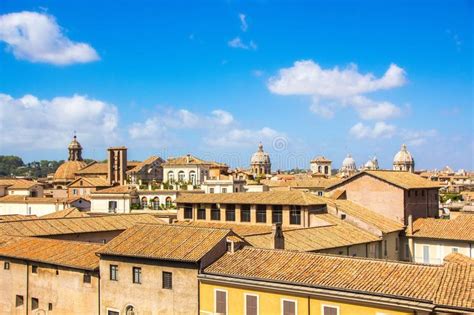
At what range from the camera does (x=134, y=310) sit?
1142 inches

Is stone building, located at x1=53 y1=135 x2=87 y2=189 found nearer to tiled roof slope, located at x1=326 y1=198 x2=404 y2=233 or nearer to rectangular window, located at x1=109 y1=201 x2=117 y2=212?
rectangular window, located at x1=109 y1=201 x2=117 y2=212

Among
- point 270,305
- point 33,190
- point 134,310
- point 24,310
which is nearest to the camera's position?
point 270,305

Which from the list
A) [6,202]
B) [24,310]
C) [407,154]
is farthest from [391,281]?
[407,154]

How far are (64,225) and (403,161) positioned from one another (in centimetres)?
12794

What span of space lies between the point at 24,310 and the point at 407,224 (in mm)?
28761

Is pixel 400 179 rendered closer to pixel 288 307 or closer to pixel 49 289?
pixel 288 307

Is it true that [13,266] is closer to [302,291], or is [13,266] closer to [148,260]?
[148,260]

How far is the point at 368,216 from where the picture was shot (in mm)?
45125

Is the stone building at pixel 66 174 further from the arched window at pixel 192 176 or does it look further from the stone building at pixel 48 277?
the stone building at pixel 48 277

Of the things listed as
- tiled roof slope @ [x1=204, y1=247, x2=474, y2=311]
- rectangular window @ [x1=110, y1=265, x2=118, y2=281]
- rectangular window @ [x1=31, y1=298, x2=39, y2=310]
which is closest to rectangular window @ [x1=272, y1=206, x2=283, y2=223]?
tiled roof slope @ [x1=204, y1=247, x2=474, y2=311]

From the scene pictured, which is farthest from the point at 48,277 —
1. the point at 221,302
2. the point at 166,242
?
the point at 221,302

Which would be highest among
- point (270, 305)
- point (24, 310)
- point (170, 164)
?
point (170, 164)

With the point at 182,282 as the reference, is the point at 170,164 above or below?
above

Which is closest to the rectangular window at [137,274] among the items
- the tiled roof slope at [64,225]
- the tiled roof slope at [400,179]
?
the tiled roof slope at [64,225]
